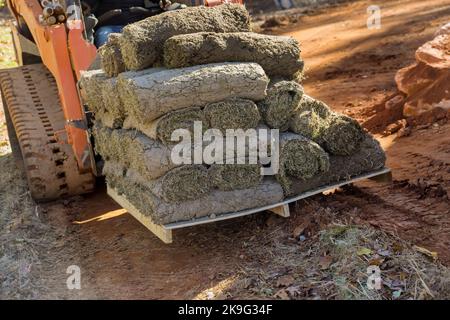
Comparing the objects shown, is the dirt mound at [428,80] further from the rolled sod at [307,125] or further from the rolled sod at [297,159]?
the rolled sod at [297,159]

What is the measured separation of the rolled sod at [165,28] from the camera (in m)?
4.96

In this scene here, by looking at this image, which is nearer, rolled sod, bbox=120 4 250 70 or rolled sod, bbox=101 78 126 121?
rolled sod, bbox=120 4 250 70

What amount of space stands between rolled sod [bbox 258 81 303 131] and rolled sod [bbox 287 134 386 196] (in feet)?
1.50

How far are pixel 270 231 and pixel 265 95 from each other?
1.06 meters

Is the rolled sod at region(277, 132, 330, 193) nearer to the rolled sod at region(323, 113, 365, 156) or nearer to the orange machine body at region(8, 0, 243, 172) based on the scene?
the rolled sod at region(323, 113, 365, 156)

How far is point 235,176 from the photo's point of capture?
197 inches

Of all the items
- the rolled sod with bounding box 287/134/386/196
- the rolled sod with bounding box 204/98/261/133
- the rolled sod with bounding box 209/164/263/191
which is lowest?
the rolled sod with bounding box 287/134/386/196

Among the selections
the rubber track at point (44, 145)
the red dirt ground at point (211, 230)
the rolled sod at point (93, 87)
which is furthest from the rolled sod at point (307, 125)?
the rubber track at point (44, 145)

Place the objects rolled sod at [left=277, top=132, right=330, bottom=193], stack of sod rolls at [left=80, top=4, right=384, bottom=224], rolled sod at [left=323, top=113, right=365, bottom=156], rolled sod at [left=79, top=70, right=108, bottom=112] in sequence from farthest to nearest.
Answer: rolled sod at [left=79, top=70, right=108, bottom=112], rolled sod at [left=323, top=113, right=365, bottom=156], rolled sod at [left=277, top=132, right=330, bottom=193], stack of sod rolls at [left=80, top=4, right=384, bottom=224]

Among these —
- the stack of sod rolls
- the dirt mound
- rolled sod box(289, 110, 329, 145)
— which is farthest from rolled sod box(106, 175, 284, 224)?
the dirt mound

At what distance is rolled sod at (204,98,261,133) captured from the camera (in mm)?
4906

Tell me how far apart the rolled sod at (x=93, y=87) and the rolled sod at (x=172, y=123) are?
0.84 meters

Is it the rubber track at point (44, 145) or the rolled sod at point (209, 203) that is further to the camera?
the rubber track at point (44, 145)
